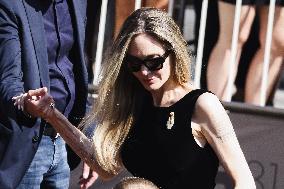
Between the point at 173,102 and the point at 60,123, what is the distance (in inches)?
19.2

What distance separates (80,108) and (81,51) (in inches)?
10.8

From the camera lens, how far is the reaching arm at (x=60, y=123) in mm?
3684

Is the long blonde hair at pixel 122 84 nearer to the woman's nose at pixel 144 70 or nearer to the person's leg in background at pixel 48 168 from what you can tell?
the woman's nose at pixel 144 70

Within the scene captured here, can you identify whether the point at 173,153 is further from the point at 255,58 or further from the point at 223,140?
the point at 255,58

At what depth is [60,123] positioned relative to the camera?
3930mm

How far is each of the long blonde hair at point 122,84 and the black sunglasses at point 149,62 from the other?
0.13 feet

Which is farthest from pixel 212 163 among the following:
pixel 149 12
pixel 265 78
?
pixel 265 78

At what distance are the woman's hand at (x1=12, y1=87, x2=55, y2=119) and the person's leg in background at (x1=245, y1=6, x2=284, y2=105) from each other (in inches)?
99.9

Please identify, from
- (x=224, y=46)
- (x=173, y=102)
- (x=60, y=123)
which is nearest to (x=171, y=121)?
(x=173, y=102)

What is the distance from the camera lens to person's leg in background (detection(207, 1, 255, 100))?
19.8 ft

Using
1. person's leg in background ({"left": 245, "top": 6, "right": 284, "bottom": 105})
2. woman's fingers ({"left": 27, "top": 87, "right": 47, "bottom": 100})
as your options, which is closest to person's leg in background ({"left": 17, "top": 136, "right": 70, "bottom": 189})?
woman's fingers ({"left": 27, "top": 87, "right": 47, "bottom": 100})

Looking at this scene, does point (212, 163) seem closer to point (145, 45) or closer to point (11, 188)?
point (145, 45)

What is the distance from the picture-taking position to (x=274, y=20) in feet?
19.7

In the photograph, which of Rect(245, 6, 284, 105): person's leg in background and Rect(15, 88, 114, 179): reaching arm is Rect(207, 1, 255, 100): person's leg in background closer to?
Rect(245, 6, 284, 105): person's leg in background
